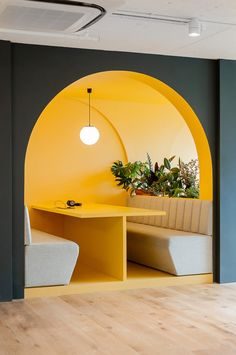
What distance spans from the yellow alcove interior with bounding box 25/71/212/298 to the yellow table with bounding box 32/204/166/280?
146 mm

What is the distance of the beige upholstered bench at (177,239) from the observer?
621 centimetres

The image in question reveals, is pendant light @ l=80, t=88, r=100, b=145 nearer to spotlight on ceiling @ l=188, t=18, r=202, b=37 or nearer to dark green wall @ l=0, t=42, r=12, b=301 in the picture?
dark green wall @ l=0, t=42, r=12, b=301

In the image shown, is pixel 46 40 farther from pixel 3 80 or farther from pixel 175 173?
pixel 175 173

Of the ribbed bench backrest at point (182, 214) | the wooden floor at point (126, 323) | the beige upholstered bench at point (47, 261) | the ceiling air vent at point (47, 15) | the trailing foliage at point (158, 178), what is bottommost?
the wooden floor at point (126, 323)

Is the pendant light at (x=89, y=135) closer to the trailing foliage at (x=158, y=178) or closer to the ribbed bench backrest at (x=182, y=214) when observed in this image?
the trailing foliage at (x=158, y=178)

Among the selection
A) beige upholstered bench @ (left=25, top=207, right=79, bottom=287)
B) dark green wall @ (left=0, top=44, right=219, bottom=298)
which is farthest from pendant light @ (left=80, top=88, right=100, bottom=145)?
beige upholstered bench @ (left=25, top=207, right=79, bottom=287)

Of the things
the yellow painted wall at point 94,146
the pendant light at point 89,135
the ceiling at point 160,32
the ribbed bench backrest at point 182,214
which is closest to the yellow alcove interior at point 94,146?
the yellow painted wall at point 94,146

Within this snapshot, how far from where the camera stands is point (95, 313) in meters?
4.91

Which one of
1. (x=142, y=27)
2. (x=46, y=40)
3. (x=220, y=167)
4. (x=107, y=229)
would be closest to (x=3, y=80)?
(x=46, y=40)

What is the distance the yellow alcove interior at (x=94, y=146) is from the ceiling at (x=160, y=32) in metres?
1.82

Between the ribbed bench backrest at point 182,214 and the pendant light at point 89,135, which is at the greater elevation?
the pendant light at point 89,135


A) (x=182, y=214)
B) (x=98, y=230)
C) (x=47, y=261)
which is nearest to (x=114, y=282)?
(x=47, y=261)

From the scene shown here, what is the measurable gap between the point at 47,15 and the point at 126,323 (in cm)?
239

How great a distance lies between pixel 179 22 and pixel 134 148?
412 cm
